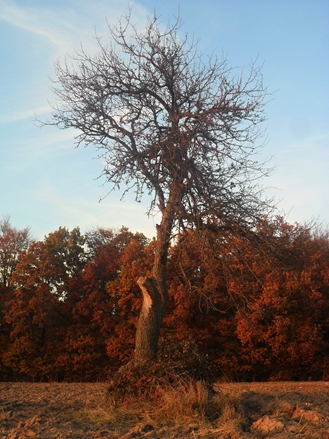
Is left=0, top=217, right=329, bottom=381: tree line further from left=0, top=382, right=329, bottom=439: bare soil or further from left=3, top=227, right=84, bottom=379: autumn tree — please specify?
left=0, top=382, right=329, bottom=439: bare soil

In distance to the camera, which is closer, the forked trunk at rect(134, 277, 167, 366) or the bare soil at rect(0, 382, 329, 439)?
the bare soil at rect(0, 382, 329, 439)

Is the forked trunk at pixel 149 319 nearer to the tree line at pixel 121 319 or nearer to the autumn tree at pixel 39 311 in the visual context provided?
the tree line at pixel 121 319

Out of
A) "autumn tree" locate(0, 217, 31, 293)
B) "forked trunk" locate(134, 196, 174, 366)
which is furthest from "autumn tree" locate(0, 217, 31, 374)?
"forked trunk" locate(134, 196, 174, 366)

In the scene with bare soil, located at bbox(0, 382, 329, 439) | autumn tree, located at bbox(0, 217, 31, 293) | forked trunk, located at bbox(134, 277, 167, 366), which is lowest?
bare soil, located at bbox(0, 382, 329, 439)

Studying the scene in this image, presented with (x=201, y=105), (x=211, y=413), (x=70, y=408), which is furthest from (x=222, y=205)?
→ (x=70, y=408)

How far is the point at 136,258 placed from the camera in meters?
24.2

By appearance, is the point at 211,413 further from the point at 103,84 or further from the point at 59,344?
the point at 59,344

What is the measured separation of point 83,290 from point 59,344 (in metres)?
3.31

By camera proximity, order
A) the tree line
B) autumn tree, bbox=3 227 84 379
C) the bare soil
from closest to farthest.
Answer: the bare soil
the tree line
autumn tree, bbox=3 227 84 379

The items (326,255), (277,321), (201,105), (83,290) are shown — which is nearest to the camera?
(201,105)

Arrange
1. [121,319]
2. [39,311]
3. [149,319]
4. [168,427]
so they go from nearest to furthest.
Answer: [168,427] → [149,319] → [39,311] → [121,319]

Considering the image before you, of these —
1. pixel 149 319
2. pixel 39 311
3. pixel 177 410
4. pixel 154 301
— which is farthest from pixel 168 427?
pixel 39 311

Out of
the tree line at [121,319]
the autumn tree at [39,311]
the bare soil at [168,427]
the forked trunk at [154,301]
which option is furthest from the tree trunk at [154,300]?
the autumn tree at [39,311]

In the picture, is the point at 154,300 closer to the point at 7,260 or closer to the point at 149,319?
the point at 149,319
